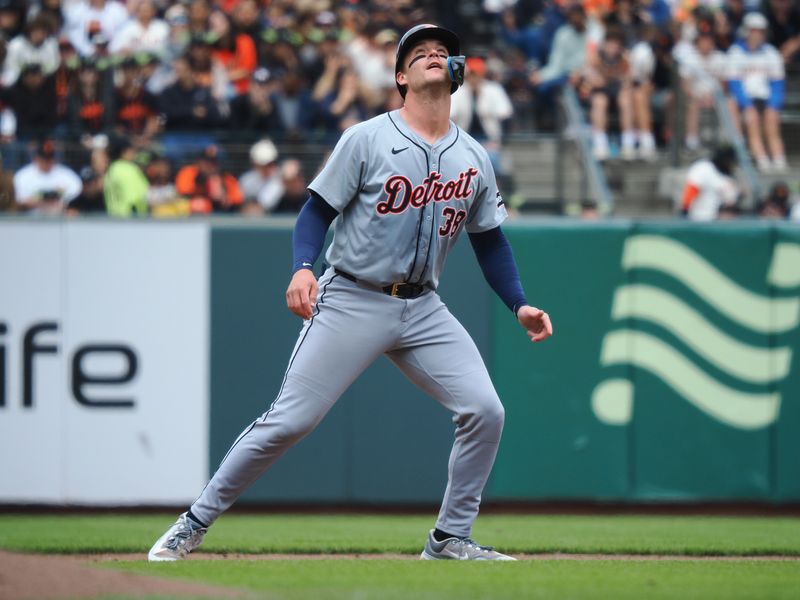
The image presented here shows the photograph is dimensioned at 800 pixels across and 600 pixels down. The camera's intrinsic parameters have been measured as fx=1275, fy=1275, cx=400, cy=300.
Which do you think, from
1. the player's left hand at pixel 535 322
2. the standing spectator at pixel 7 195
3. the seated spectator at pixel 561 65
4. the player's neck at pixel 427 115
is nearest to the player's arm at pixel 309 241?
the player's neck at pixel 427 115

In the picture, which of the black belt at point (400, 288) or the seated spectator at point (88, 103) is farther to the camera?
the seated spectator at point (88, 103)

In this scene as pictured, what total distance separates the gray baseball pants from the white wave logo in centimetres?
355

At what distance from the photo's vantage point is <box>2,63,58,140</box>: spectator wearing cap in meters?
11.1

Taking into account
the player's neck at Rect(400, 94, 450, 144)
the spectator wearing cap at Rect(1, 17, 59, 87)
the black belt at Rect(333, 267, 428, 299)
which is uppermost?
the spectator wearing cap at Rect(1, 17, 59, 87)

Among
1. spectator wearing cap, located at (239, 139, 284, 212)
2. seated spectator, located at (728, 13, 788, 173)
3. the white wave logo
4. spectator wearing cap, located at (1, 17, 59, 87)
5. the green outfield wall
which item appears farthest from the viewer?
seated spectator, located at (728, 13, 788, 173)

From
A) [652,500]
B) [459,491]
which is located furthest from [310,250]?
[652,500]

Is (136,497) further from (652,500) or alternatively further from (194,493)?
(652,500)

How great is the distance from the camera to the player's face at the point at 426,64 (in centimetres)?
516

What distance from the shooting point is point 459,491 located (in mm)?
5398

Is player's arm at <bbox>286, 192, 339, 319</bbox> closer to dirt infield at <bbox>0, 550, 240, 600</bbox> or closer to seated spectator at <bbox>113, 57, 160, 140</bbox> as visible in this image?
dirt infield at <bbox>0, 550, 240, 600</bbox>

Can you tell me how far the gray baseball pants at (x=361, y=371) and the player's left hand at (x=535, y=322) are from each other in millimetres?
255

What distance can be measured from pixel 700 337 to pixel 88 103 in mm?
5698

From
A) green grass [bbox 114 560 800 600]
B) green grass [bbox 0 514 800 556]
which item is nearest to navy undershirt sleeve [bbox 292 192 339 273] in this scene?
green grass [bbox 114 560 800 600]

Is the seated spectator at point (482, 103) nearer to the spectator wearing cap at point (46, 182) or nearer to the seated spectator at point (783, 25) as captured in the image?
the spectator wearing cap at point (46, 182)
